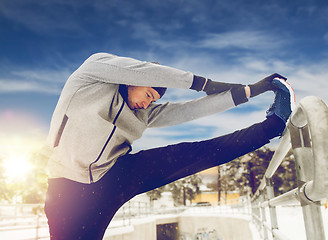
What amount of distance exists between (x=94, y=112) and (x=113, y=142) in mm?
223

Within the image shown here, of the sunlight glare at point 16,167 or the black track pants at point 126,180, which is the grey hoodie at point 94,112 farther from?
the sunlight glare at point 16,167

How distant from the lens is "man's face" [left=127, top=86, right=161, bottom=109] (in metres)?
1.71

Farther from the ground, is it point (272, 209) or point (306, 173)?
point (306, 173)

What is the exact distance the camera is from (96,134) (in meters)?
1.51

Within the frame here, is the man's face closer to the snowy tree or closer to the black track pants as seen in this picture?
the black track pants

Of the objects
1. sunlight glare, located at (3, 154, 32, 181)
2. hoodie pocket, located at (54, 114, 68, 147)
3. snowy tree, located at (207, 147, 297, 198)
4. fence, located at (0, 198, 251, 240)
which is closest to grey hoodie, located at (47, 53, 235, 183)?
hoodie pocket, located at (54, 114, 68, 147)

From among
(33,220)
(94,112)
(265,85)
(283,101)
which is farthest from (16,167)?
(283,101)

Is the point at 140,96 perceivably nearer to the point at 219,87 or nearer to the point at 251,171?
the point at 219,87

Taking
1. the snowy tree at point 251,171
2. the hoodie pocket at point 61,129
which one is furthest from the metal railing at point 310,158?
the snowy tree at point 251,171

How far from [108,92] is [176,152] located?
529 millimetres

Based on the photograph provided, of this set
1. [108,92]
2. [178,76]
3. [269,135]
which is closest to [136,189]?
[108,92]

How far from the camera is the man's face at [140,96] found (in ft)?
5.61

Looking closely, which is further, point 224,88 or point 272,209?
point 272,209

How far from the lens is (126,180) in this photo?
1.62m
